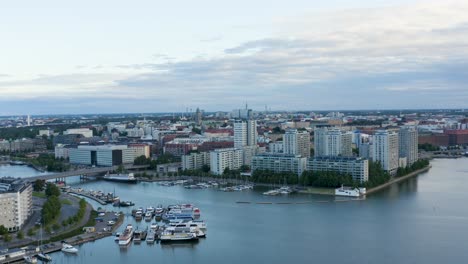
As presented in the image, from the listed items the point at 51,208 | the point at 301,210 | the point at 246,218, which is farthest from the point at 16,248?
the point at 301,210

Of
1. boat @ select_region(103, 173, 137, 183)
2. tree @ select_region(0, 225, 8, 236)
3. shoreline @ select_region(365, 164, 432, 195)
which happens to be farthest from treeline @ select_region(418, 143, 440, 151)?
tree @ select_region(0, 225, 8, 236)

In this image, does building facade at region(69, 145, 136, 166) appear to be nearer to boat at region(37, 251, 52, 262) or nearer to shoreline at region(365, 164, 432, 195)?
shoreline at region(365, 164, 432, 195)

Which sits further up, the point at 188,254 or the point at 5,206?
the point at 5,206

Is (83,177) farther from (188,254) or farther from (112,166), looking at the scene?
(188,254)

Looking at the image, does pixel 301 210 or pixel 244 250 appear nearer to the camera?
pixel 244 250

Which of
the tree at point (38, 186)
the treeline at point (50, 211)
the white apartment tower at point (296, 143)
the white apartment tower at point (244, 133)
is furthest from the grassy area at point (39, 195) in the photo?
the white apartment tower at point (244, 133)

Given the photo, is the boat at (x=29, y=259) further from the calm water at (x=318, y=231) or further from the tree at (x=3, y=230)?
the tree at (x=3, y=230)
